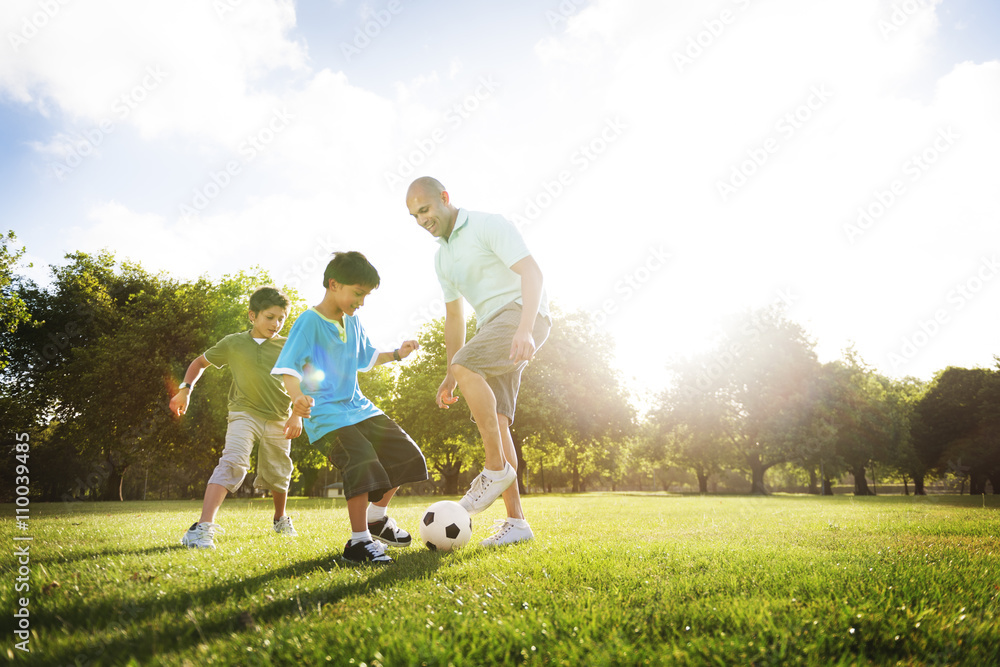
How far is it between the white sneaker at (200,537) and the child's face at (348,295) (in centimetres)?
240

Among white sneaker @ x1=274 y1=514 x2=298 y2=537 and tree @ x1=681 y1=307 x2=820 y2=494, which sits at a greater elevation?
tree @ x1=681 y1=307 x2=820 y2=494

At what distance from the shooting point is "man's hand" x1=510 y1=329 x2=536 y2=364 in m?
4.14

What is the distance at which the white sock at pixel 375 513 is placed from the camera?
452cm

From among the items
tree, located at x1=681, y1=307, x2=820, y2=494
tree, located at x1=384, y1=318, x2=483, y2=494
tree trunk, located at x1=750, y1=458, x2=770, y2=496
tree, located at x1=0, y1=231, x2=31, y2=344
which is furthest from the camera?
tree trunk, located at x1=750, y1=458, x2=770, y2=496

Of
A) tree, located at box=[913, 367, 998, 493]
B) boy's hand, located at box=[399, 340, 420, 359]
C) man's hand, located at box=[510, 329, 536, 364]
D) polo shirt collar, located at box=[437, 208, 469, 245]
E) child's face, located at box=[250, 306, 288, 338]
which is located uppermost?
polo shirt collar, located at box=[437, 208, 469, 245]

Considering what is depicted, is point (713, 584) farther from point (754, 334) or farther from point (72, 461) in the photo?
point (72, 461)

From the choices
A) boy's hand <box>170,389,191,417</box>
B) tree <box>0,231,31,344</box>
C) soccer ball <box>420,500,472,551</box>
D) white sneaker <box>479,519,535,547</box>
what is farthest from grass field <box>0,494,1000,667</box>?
tree <box>0,231,31,344</box>

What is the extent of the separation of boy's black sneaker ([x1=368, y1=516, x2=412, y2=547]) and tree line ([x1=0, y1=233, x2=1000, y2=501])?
2041cm

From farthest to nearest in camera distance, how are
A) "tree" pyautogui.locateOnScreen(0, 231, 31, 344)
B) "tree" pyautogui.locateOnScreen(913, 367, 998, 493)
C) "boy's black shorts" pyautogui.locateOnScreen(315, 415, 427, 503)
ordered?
1. "tree" pyautogui.locateOnScreen(913, 367, 998, 493)
2. "tree" pyautogui.locateOnScreen(0, 231, 31, 344)
3. "boy's black shorts" pyautogui.locateOnScreen(315, 415, 427, 503)

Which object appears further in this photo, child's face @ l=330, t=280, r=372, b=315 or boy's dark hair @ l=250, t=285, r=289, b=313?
boy's dark hair @ l=250, t=285, r=289, b=313

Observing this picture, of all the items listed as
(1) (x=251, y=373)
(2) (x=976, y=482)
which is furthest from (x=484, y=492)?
(2) (x=976, y=482)

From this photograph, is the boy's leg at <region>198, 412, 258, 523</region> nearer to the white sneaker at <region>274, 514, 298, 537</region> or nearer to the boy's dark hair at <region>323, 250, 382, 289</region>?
the white sneaker at <region>274, 514, 298, 537</region>

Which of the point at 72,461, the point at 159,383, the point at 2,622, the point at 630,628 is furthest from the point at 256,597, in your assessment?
the point at 72,461

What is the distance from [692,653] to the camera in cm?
184
